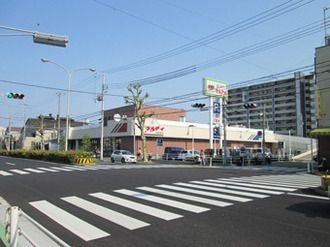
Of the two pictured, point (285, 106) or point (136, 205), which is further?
point (285, 106)

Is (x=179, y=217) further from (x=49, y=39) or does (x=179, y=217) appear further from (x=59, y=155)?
(x=59, y=155)

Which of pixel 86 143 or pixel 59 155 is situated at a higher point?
pixel 86 143

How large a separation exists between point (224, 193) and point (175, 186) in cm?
258

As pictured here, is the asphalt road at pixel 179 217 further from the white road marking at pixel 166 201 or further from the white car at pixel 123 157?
the white car at pixel 123 157

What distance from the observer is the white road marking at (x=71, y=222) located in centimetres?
671

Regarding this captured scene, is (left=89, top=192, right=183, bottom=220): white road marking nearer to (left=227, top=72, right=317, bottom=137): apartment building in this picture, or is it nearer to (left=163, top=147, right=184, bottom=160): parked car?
(left=163, top=147, right=184, bottom=160): parked car

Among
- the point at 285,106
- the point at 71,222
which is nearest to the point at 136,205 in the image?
the point at 71,222

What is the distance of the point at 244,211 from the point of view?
8.92 meters

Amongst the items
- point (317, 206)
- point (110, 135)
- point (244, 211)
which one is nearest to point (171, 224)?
point (244, 211)

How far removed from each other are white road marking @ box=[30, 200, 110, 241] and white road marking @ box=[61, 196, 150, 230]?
0.62 meters

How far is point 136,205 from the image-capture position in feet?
32.0

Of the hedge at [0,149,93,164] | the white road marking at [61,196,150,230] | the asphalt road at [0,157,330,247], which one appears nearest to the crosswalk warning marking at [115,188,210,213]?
the asphalt road at [0,157,330,247]

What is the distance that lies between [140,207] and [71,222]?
2.27 metres

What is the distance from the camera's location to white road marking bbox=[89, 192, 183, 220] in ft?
27.2
